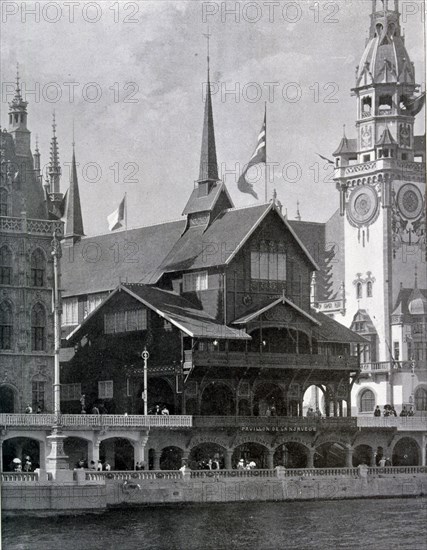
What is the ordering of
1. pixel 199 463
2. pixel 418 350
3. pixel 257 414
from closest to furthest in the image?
pixel 199 463
pixel 257 414
pixel 418 350

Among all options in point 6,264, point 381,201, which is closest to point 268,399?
point 6,264

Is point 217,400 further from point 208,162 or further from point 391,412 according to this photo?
point 208,162

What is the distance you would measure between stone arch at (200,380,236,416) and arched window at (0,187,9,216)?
47.5 ft

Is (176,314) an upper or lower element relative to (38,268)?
lower

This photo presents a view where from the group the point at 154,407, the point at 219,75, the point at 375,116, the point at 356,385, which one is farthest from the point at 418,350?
the point at 219,75

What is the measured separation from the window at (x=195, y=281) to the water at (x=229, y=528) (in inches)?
706

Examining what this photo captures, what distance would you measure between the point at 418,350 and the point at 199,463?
30.1 metres

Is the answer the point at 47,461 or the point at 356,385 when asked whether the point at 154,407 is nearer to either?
the point at 47,461

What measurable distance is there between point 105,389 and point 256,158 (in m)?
17.2

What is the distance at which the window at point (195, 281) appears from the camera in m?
92.5

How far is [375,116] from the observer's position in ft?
364

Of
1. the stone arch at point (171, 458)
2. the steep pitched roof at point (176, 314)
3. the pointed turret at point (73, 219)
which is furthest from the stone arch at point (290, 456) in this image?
the pointed turret at point (73, 219)

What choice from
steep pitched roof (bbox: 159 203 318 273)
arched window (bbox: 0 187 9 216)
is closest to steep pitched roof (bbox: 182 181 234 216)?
steep pitched roof (bbox: 159 203 318 273)

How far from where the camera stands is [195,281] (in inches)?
3671
